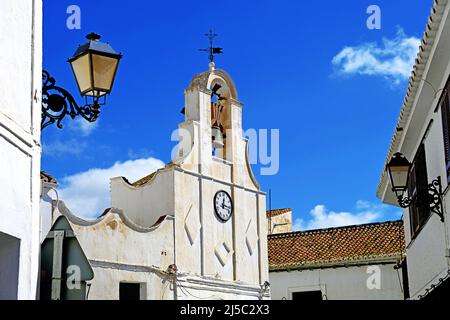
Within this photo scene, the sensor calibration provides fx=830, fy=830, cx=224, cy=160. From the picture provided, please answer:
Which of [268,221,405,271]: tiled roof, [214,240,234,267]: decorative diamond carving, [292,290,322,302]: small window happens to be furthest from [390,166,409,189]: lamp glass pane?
[292,290,322,302]: small window

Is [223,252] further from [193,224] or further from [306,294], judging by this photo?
[306,294]

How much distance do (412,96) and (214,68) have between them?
49.4 feet

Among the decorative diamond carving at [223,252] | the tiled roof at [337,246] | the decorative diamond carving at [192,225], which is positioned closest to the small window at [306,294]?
the tiled roof at [337,246]

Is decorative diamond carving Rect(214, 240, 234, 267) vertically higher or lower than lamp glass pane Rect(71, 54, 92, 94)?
higher

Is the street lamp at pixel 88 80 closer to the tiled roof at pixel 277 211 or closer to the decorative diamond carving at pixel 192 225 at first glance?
the decorative diamond carving at pixel 192 225

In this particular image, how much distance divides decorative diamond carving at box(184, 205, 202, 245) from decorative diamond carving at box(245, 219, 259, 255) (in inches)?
106

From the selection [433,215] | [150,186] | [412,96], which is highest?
[150,186]

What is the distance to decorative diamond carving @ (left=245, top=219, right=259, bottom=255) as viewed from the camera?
86.4ft

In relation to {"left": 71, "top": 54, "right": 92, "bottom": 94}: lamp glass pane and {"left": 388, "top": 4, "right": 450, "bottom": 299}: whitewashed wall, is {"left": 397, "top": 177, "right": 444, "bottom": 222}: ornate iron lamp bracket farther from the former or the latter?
{"left": 71, "top": 54, "right": 92, "bottom": 94}: lamp glass pane

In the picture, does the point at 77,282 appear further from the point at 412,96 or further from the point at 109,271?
the point at 109,271

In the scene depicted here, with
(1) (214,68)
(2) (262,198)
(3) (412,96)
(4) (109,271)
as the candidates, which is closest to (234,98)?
(1) (214,68)

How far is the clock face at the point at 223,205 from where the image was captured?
25.2m

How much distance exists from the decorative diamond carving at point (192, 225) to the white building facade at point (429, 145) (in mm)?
9644

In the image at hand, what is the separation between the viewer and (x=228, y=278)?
25109 mm
